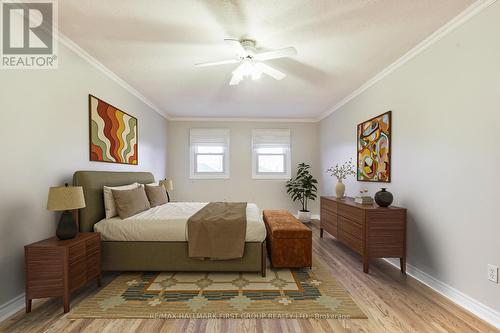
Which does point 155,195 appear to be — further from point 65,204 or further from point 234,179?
point 234,179

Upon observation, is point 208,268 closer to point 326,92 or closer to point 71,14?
point 71,14

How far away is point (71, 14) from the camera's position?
2.12 meters

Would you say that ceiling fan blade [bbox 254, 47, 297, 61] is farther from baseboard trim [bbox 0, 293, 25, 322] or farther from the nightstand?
baseboard trim [bbox 0, 293, 25, 322]

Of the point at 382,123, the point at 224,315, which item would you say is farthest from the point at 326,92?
the point at 224,315

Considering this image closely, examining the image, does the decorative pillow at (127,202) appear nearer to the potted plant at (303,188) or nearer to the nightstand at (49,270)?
the nightstand at (49,270)

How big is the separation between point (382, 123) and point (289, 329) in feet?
9.43

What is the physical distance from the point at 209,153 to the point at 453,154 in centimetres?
482

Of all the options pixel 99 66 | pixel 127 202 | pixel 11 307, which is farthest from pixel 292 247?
pixel 99 66

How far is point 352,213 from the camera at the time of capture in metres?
3.12

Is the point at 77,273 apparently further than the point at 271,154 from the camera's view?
No

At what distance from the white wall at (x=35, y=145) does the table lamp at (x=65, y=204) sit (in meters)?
0.29

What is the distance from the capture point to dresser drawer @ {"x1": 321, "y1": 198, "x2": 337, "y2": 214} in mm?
3777

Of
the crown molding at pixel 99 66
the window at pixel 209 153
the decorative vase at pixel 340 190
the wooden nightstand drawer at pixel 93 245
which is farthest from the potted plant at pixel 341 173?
the crown molding at pixel 99 66

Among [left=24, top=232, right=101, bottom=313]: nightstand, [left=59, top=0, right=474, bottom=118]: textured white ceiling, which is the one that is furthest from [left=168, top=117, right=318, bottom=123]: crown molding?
[left=24, top=232, right=101, bottom=313]: nightstand
